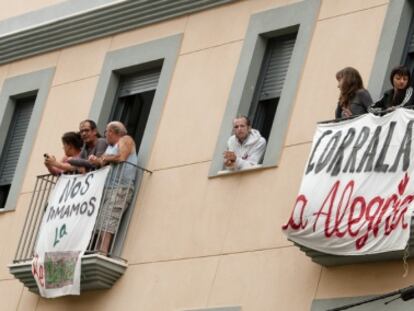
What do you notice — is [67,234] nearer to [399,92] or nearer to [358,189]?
[358,189]

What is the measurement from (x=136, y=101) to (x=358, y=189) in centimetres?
664

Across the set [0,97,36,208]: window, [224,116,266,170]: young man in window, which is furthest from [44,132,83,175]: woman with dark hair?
[224,116,266,170]: young man in window

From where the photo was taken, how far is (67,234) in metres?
26.4

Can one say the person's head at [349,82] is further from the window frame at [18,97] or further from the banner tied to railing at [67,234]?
the window frame at [18,97]

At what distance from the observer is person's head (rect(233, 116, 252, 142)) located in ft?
81.4

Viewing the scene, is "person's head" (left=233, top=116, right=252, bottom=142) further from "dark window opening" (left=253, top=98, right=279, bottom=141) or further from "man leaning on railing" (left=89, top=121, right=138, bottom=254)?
"man leaning on railing" (left=89, top=121, right=138, bottom=254)

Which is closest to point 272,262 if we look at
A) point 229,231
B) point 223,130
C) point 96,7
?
point 229,231

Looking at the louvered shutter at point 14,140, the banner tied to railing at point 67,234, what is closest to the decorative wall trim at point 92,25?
the louvered shutter at point 14,140

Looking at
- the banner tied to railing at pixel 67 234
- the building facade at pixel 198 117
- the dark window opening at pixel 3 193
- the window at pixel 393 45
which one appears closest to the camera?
the window at pixel 393 45

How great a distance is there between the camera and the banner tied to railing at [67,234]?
26.1 m

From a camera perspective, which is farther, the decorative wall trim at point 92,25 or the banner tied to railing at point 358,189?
the decorative wall trim at point 92,25

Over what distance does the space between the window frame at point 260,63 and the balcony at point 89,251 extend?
167 centimetres

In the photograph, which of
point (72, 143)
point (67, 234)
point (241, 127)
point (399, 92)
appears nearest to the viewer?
point (399, 92)

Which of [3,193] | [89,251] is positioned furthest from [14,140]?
[89,251]
